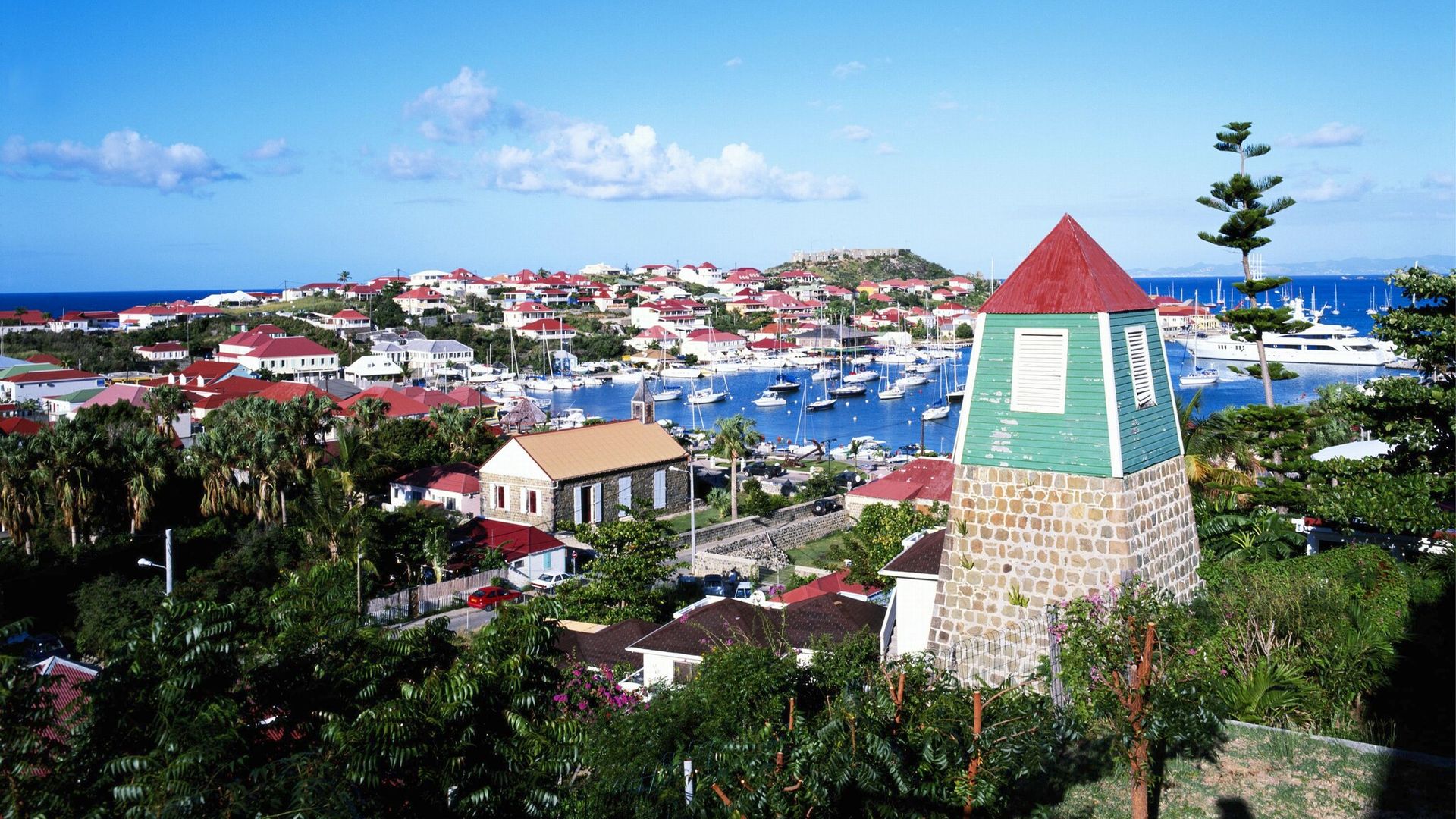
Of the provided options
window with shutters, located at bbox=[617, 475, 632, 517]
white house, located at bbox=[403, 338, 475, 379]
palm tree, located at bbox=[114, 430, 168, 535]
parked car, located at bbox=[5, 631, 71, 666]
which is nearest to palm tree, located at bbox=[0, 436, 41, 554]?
palm tree, located at bbox=[114, 430, 168, 535]

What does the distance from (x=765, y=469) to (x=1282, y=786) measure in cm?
4309

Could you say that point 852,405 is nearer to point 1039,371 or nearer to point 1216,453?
point 1216,453

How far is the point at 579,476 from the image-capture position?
36.8m

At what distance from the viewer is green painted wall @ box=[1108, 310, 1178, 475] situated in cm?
1236

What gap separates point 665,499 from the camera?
4041 cm

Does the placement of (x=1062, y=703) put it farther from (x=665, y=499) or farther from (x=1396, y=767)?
(x=665, y=499)

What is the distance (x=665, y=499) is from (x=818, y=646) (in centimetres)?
3050

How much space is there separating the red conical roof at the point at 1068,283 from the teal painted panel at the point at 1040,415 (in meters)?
0.13

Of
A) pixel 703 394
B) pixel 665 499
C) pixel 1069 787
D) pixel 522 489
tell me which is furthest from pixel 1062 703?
pixel 703 394

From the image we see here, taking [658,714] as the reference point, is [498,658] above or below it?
above

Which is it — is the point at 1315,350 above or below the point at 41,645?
above

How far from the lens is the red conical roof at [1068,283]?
12547 mm

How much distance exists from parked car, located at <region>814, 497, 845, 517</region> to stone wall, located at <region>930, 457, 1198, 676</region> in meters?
26.3

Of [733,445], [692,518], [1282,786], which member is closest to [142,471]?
[692,518]
